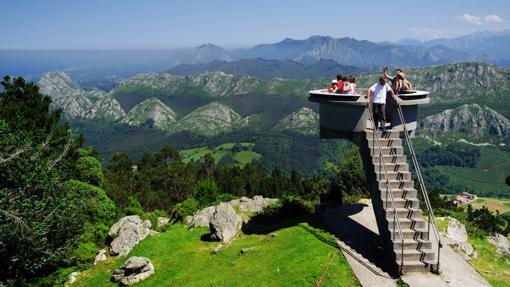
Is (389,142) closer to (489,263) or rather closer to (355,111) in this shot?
(355,111)

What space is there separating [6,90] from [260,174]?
81691mm

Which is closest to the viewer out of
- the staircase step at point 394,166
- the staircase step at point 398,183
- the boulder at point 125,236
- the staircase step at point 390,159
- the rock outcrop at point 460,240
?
the staircase step at point 398,183

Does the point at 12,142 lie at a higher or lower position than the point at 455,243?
higher

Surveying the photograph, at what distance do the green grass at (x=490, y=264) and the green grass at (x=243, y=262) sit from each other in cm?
543

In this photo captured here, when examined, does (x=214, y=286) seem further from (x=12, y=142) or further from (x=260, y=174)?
(x=260, y=174)

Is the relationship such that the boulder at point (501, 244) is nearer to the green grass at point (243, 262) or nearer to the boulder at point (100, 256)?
the green grass at point (243, 262)

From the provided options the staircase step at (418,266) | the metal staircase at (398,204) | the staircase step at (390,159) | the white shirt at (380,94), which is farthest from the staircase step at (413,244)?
the white shirt at (380,94)

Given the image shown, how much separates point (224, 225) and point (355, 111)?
29.9 ft

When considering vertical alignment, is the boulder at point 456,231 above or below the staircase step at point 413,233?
below

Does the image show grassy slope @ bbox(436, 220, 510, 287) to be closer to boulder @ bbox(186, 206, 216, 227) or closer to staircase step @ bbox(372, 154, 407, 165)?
staircase step @ bbox(372, 154, 407, 165)

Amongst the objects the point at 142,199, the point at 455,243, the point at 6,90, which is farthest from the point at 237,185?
the point at 455,243

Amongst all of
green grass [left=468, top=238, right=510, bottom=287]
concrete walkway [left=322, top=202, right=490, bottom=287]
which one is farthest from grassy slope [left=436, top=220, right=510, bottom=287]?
concrete walkway [left=322, top=202, right=490, bottom=287]

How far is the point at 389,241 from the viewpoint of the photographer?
13438mm

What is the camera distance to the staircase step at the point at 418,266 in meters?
12.7
